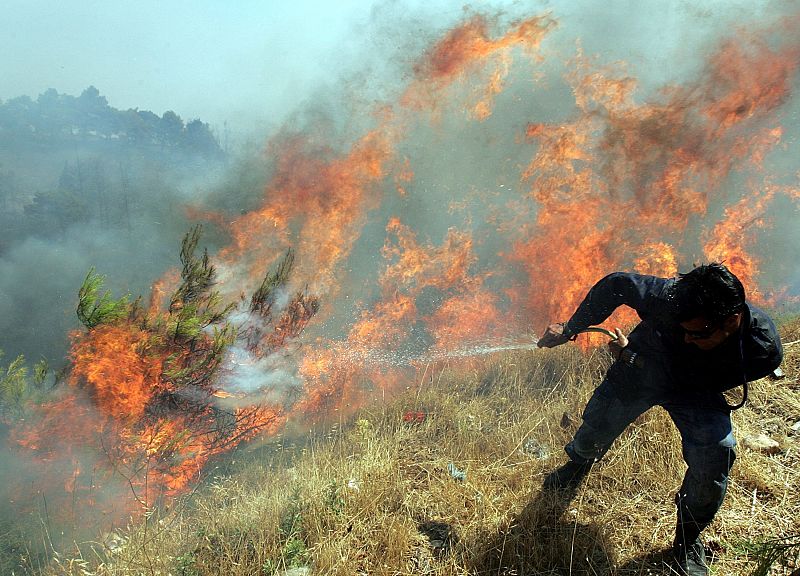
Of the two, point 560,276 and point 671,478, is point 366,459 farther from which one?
point 560,276

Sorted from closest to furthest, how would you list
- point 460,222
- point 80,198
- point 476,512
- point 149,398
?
point 476,512 → point 149,398 → point 460,222 → point 80,198

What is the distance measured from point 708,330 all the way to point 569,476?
145 centimetres

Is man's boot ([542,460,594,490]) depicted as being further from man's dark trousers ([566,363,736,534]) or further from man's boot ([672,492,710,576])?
man's boot ([672,492,710,576])

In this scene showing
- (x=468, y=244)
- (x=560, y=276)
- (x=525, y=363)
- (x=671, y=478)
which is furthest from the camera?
(x=468, y=244)

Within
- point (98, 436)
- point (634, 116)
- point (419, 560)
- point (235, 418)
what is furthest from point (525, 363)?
point (98, 436)

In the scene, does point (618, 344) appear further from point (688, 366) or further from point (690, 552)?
point (690, 552)

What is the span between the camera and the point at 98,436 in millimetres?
5680

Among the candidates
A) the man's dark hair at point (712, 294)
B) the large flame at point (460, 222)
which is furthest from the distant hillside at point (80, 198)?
the man's dark hair at point (712, 294)

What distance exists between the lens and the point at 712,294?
209cm

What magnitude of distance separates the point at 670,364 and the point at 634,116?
21.6 feet

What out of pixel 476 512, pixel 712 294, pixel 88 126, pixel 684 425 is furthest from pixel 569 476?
pixel 88 126

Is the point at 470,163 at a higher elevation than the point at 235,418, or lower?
higher

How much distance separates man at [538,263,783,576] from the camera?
2.16 m

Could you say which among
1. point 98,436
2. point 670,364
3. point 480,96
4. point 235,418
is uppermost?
point 480,96
